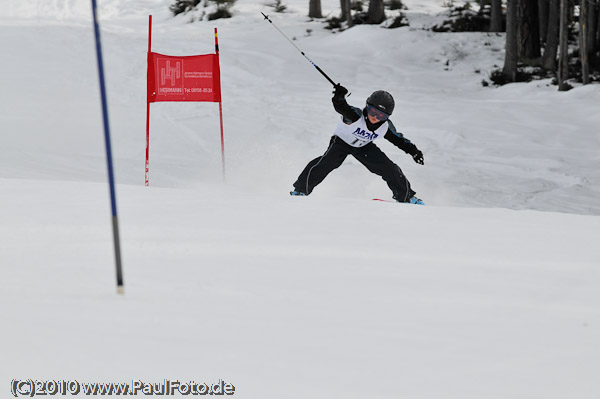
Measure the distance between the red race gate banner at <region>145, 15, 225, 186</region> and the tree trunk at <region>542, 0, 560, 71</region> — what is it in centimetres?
997

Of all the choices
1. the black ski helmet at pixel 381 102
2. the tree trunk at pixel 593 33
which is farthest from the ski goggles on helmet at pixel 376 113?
the tree trunk at pixel 593 33

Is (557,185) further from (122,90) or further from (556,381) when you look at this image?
(122,90)

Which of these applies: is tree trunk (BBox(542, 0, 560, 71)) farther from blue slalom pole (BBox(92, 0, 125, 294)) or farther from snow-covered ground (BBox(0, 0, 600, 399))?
blue slalom pole (BBox(92, 0, 125, 294))

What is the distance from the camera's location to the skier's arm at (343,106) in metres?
6.79

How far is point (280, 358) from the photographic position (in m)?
2.38

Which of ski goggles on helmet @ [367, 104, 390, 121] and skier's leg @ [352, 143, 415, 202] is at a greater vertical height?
ski goggles on helmet @ [367, 104, 390, 121]

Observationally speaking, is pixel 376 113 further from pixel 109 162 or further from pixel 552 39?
pixel 552 39

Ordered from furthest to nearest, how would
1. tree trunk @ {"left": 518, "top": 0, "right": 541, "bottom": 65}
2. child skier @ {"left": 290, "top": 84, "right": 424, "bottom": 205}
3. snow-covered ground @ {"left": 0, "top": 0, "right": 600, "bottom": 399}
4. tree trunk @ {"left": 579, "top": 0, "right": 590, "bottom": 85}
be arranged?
1. tree trunk @ {"left": 518, "top": 0, "right": 541, "bottom": 65}
2. tree trunk @ {"left": 579, "top": 0, "right": 590, "bottom": 85}
3. child skier @ {"left": 290, "top": 84, "right": 424, "bottom": 205}
4. snow-covered ground @ {"left": 0, "top": 0, "right": 600, "bottom": 399}

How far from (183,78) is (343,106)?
2.82 metres

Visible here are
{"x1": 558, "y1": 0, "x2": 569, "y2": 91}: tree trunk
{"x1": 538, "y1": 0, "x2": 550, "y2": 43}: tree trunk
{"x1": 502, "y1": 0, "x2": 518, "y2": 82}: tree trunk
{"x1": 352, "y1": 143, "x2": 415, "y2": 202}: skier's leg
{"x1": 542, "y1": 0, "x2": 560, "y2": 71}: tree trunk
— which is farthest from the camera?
{"x1": 538, "y1": 0, "x2": 550, "y2": 43}: tree trunk

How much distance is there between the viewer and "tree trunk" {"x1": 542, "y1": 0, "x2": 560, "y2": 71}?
649 inches

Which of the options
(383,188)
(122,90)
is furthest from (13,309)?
(122,90)

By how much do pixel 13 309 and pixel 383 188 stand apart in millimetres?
6851

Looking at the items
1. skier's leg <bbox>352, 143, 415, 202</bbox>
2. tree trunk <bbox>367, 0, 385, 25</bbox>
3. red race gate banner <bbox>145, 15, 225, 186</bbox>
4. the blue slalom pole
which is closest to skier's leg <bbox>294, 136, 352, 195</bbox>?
skier's leg <bbox>352, 143, 415, 202</bbox>
